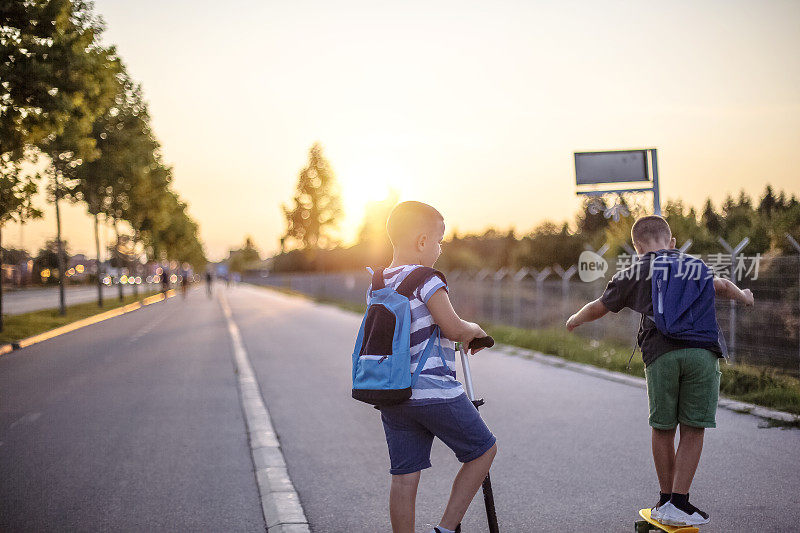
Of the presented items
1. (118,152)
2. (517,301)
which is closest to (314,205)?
(118,152)

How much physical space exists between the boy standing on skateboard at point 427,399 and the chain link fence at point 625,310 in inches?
263

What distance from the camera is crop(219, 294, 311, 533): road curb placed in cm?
381

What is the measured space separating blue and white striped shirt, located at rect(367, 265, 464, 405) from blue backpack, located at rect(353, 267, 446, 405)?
22mm

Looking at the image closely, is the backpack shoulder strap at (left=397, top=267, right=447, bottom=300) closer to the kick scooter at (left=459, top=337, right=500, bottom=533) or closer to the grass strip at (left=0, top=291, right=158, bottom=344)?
the kick scooter at (left=459, top=337, right=500, bottom=533)

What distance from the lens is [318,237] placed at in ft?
267

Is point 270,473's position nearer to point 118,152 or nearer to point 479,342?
point 479,342

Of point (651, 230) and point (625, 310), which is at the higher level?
point (651, 230)

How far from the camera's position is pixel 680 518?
3.34 metres

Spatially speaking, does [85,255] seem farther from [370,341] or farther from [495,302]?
[370,341]

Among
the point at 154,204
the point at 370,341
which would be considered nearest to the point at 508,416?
the point at 370,341

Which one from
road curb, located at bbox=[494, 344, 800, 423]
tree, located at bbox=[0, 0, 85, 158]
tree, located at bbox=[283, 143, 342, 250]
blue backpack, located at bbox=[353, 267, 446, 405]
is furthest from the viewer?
tree, located at bbox=[283, 143, 342, 250]

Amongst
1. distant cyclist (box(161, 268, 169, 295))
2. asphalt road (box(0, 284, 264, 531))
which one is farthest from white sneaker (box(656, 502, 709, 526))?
distant cyclist (box(161, 268, 169, 295))

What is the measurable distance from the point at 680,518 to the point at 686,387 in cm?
64

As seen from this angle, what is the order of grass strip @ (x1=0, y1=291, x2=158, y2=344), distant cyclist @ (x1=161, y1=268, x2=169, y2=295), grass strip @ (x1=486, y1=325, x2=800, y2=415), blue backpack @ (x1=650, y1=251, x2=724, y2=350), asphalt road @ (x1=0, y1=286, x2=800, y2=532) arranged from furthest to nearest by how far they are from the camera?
distant cyclist @ (x1=161, y1=268, x2=169, y2=295), grass strip @ (x1=0, y1=291, x2=158, y2=344), grass strip @ (x1=486, y1=325, x2=800, y2=415), asphalt road @ (x1=0, y1=286, x2=800, y2=532), blue backpack @ (x1=650, y1=251, x2=724, y2=350)
